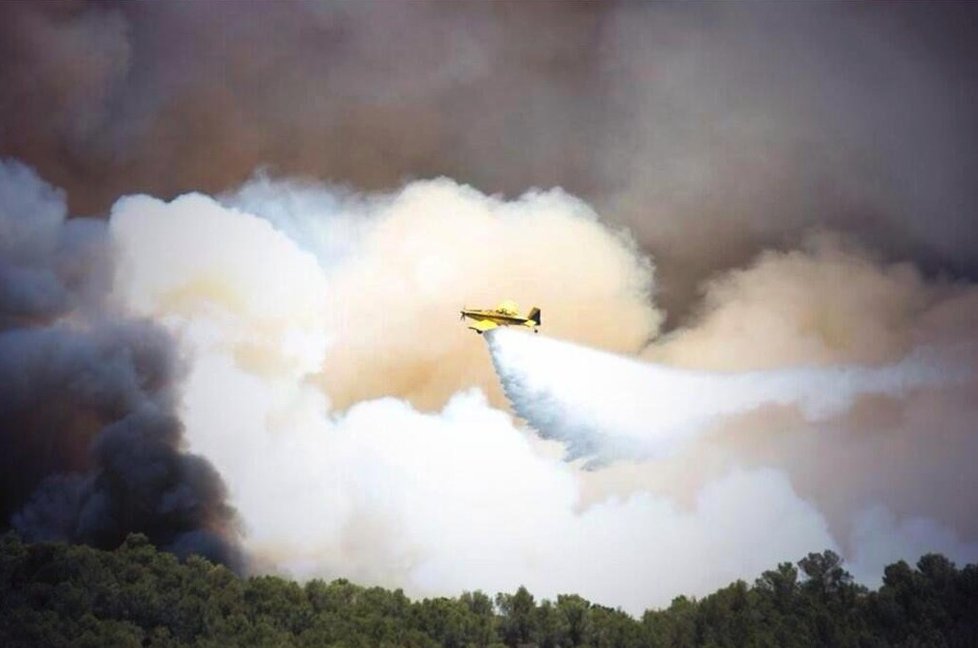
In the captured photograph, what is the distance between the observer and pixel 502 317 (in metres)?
23.6

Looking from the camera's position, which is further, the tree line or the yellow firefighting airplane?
the yellow firefighting airplane

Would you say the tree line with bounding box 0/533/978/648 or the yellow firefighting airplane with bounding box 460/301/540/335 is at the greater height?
the yellow firefighting airplane with bounding box 460/301/540/335

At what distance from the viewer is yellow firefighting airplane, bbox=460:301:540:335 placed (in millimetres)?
23609

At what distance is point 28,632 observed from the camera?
20.0 metres

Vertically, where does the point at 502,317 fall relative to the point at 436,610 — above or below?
above

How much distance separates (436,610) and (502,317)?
5.62 meters

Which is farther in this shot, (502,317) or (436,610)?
(502,317)

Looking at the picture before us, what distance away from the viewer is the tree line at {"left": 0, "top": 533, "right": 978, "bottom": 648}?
21.0 metres

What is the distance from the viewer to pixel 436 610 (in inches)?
854

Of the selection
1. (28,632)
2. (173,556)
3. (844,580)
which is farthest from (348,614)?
(844,580)

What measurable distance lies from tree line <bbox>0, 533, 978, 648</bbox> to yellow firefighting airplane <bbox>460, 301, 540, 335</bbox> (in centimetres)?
507

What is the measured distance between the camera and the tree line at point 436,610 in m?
21.0

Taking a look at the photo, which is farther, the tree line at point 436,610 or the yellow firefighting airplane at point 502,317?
the yellow firefighting airplane at point 502,317

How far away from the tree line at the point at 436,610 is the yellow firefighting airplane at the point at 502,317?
16.6ft
